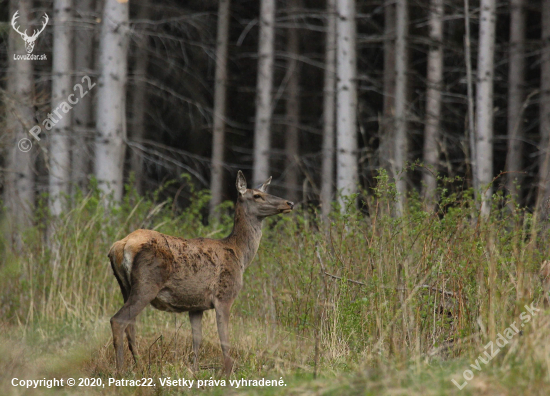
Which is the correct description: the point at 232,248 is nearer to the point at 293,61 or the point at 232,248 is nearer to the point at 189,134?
the point at 293,61

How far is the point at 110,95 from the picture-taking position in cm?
1038

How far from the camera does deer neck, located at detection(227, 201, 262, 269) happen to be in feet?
22.3

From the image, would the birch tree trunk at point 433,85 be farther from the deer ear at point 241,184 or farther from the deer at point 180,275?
the deer at point 180,275

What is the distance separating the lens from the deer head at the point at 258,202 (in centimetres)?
685

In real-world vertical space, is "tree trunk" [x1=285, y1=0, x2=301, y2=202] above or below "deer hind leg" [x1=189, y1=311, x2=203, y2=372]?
above

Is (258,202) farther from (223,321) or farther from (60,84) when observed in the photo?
(60,84)

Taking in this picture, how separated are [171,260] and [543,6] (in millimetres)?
14607

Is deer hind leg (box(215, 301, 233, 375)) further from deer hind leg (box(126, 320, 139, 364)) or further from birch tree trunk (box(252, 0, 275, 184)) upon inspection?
birch tree trunk (box(252, 0, 275, 184))

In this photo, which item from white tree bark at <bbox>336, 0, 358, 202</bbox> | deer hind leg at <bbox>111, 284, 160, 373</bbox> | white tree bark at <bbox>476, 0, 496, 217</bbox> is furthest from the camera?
white tree bark at <bbox>476, 0, 496, 217</bbox>

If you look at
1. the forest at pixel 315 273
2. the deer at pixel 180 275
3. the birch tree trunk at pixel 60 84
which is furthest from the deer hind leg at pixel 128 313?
the birch tree trunk at pixel 60 84

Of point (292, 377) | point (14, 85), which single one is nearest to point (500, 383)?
point (292, 377)

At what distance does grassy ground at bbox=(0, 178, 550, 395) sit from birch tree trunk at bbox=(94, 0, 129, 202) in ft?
5.32

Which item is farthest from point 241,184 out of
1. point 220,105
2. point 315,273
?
point 220,105

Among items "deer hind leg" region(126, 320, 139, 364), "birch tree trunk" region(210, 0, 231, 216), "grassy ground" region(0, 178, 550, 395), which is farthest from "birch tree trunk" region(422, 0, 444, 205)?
"deer hind leg" region(126, 320, 139, 364)
